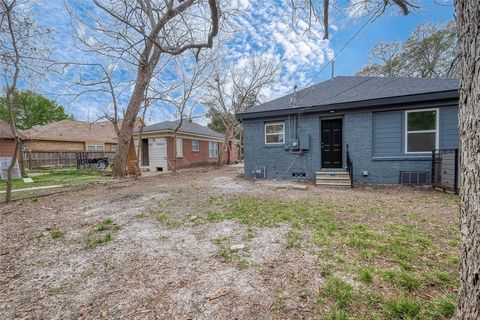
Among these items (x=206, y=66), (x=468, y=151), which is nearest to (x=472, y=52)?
(x=468, y=151)

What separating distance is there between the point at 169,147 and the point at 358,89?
11.8m

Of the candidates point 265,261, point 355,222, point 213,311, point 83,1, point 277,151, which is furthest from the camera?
point 277,151

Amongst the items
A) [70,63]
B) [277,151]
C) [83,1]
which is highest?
[83,1]

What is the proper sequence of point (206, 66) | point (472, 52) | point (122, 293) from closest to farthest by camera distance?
1. point (472, 52)
2. point (122, 293)
3. point (206, 66)

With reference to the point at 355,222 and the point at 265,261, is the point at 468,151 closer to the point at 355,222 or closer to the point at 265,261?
the point at 265,261

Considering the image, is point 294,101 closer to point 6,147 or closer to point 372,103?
point 372,103

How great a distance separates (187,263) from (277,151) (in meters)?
7.82

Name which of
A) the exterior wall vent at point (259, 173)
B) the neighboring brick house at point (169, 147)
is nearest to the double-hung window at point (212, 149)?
the neighboring brick house at point (169, 147)

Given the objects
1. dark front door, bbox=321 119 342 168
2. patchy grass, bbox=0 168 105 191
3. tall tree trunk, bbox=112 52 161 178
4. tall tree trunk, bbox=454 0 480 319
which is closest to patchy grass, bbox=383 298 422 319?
tall tree trunk, bbox=454 0 480 319

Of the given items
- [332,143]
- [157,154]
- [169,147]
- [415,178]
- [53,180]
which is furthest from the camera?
[157,154]

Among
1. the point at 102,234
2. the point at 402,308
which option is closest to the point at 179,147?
the point at 102,234

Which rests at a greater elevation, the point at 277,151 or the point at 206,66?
the point at 206,66

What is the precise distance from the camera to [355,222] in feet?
13.1

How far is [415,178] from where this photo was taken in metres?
7.69
